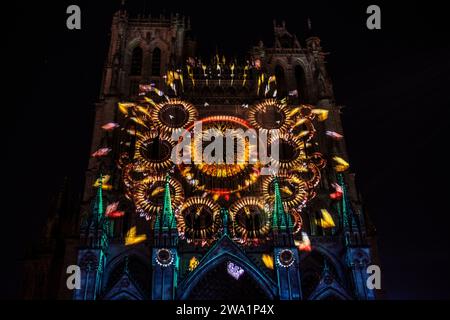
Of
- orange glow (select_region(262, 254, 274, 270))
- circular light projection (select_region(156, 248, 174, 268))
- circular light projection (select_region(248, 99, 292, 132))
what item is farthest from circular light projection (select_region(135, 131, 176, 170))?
orange glow (select_region(262, 254, 274, 270))

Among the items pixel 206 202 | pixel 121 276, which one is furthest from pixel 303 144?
pixel 121 276

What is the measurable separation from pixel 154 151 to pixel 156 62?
42.8ft

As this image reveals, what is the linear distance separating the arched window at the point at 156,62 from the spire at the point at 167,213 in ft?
55.8

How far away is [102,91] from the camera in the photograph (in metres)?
51.0

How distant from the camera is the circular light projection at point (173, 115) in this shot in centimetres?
4531

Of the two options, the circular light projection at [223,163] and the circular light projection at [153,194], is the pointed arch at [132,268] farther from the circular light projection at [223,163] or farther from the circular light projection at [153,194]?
the circular light projection at [223,163]

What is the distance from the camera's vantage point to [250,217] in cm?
4231

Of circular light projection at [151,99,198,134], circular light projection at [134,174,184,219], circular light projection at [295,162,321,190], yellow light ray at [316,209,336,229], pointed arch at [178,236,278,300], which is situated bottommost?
pointed arch at [178,236,278,300]

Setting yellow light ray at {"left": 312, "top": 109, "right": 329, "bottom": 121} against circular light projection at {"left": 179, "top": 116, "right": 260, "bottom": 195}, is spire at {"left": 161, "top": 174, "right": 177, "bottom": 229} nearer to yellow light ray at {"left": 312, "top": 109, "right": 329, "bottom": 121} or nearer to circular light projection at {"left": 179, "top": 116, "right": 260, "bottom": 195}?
circular light projection at {"left": 179, "top": 116, "right": 260, "bottom": 195}

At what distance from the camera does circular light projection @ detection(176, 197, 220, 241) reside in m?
40.5

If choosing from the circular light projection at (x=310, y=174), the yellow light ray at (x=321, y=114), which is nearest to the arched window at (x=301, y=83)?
the yellow light ray at (x=321, y=114)

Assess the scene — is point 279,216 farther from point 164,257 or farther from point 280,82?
point 280,82

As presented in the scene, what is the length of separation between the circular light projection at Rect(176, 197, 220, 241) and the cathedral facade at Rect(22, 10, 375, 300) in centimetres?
11

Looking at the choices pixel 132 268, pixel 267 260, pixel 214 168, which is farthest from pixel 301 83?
pixel 132 268
